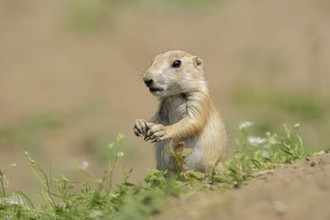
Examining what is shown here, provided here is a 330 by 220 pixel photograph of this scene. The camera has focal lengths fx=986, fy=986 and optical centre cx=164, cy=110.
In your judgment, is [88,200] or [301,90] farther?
[301,90]

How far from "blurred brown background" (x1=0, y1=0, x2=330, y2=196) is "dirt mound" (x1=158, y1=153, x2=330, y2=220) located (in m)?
5.70

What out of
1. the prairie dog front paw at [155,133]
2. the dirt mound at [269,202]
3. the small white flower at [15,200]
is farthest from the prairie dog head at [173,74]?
the dirt mound at [269,202]

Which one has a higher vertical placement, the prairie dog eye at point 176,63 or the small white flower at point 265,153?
the prairie dog eye at point 176,63

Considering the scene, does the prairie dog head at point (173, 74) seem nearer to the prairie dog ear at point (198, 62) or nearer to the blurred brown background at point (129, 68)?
the prairie dog ear at point (198, 62)

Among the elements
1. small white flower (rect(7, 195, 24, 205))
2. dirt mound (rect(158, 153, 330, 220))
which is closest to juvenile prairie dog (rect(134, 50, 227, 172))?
small white flower (rect(7, 195, 24, 205))

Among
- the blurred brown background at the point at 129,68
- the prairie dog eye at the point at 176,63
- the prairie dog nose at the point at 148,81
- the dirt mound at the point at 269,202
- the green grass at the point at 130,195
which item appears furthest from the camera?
the blurred brown background at the point at 129,68

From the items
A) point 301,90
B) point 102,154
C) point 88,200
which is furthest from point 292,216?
point 301,90

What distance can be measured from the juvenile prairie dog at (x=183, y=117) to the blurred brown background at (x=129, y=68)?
4.01m

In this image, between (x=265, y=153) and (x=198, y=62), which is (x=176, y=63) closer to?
(x=198, y=62)

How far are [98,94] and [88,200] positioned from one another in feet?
27.7

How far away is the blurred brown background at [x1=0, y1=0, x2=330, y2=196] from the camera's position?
12523mm

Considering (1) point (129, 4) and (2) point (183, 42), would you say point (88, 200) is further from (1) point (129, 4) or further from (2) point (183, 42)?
(1) point (129, 4)

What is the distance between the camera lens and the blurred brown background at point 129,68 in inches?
493

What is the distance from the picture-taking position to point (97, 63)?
49.2 feet
